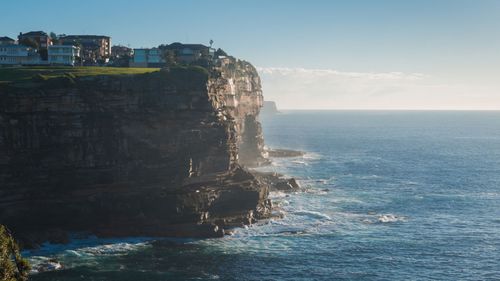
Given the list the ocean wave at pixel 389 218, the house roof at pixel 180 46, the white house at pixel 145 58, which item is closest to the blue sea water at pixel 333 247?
the ocean wave at pixel 389 218

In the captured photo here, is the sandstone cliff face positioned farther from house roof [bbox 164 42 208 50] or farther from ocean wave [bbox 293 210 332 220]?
house roof [bbox 164 42 208 50]

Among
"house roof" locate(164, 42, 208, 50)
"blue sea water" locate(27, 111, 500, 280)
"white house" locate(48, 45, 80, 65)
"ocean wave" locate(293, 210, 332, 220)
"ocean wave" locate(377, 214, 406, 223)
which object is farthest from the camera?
"house roof" locate(164, 42, 208, 50)

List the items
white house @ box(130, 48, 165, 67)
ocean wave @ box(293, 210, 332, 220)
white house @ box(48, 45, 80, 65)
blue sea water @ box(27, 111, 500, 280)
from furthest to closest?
white house @ box(130, 48, 165, 67)
white house @ box(48, 45, 80, 65)
ocean wave @ box(293, 210, 332, 220)
blue sea water @ box(27, 111, 500, 280)

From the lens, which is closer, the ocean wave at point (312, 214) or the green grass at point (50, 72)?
the green grass at point (50, 72)

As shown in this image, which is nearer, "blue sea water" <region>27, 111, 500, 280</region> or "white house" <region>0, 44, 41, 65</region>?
"blue sea water" <region>27, 111, 500, 280</region>

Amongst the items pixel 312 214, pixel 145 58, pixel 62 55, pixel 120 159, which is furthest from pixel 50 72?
pixel 312 214

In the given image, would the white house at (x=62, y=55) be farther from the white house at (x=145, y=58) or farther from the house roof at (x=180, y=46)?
the house roof at (x=180, y=46)

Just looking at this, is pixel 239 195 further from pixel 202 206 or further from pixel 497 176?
pixel 497 176

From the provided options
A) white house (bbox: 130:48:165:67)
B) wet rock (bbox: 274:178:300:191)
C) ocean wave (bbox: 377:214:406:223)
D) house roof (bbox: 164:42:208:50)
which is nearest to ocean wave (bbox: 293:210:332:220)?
ocean wave (bbox: 377:214:406:223)
